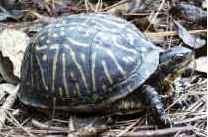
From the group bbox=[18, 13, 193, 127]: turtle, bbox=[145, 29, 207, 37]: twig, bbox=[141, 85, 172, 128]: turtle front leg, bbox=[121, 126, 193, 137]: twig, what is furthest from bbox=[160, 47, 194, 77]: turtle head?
bbox=[145, 29, 207, 37]: twig

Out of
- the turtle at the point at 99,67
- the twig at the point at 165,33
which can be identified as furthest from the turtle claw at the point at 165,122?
the twig at the point at 165,33

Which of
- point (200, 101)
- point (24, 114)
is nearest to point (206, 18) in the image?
point (200, 101)

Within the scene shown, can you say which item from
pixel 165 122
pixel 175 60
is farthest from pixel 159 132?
pixel 175 60

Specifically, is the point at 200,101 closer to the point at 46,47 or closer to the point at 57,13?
the point at 46,47

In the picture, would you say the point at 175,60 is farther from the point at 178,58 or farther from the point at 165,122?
the point at 165,122

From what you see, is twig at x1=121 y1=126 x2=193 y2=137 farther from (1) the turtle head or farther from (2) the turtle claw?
(1) the turtle head
